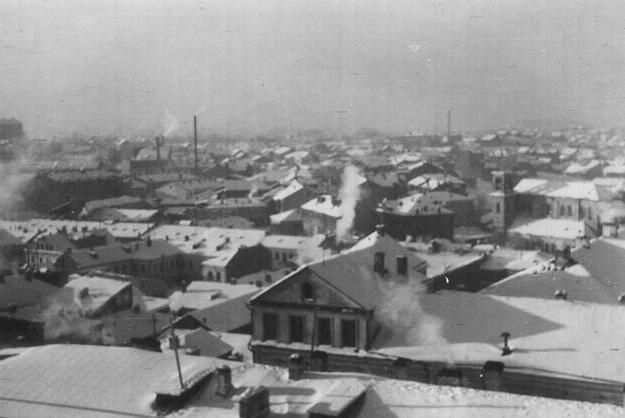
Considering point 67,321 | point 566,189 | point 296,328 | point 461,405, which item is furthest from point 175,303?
point 566,189

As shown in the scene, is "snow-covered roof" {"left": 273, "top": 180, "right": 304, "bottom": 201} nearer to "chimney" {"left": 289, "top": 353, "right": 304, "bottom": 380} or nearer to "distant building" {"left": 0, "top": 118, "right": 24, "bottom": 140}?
"distant building" {"left": 0, "top": 118, "right": 24, "bottom": 140}

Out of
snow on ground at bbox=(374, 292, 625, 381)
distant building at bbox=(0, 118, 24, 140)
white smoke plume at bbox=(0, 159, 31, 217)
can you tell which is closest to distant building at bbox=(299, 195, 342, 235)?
white smoke plume at bbox=(0, 159, 31, 217)

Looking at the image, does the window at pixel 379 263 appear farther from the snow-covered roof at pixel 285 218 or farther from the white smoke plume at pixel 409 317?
the snow-covered roof at pixel 285 218

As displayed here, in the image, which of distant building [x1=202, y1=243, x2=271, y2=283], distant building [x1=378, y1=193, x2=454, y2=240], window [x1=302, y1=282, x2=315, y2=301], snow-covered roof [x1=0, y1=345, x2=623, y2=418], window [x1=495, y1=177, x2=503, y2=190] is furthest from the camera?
window [x1=495, y1=177, x2=503, y2=190]

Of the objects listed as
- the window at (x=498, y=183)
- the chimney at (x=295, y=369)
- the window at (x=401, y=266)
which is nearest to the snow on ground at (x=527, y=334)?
the window at (x=401, y=266)

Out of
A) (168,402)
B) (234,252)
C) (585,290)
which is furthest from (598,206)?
(168,402)

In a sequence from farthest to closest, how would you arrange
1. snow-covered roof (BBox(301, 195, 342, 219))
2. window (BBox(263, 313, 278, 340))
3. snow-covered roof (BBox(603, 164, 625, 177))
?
snow-covered roof (BBox(603, 164, 625, 177)) < snow-covered roof (BBox(301, 195, 342, 219)) < window (BBox(263, 313, 278, 340))
